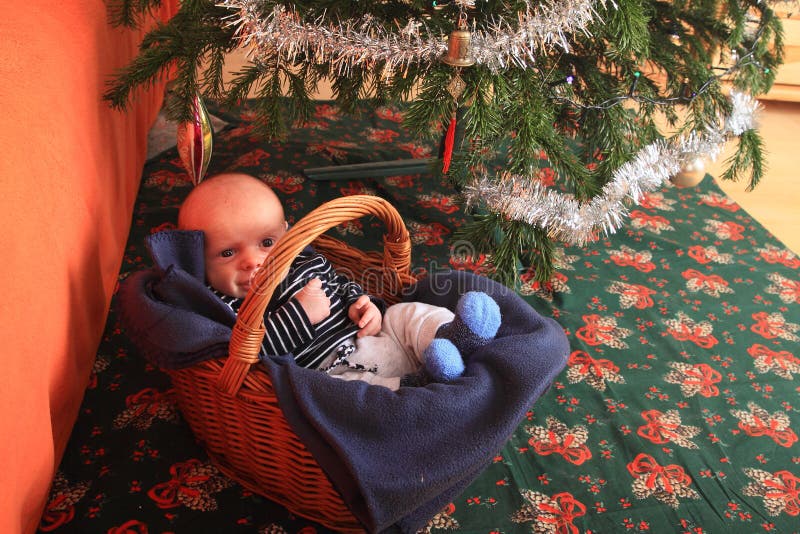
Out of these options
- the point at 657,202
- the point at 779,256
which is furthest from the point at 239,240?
the point at 779,256

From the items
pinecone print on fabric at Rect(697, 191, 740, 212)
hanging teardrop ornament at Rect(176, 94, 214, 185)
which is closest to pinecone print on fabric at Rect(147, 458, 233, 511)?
hanging teardrop ornament at Rect(176, 94, 214, 185)

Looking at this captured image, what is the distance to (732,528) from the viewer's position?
1027mm

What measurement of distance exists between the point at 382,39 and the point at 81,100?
536 mm

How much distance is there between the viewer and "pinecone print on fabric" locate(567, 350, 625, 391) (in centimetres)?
128

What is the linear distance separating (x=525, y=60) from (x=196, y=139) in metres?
0.66

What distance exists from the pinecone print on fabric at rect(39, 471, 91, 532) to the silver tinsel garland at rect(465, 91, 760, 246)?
2.72 ft

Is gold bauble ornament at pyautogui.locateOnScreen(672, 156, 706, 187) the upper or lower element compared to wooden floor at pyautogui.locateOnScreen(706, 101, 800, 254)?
upper

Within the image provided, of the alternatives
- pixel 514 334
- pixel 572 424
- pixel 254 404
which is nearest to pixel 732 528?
pixel 572 424

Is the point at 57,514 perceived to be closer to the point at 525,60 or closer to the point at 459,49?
the point at 459,49

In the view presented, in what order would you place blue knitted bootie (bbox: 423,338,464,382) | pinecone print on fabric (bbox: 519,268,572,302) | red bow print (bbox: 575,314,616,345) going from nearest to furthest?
blue knitted bootie (bbox: 423,338,464,382) → red bow print (bbox: 575,314,616,345) → pinecone print on fabric (bbox: 519,268,572,302)

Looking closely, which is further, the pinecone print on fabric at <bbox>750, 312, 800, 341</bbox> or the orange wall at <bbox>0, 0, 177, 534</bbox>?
the pinecone print on fabric at <bbox>750, 312, 800, 341</bbox>

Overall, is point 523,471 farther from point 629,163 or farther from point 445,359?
point 629,163

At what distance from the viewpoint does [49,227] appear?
91 centimetres

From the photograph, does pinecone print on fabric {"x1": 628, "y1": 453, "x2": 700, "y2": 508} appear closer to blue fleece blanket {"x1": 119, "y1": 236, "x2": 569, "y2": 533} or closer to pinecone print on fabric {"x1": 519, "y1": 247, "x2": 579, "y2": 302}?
blue fleece blanket {"x1": 119, "y1": 236, "x2": 569, "y2": 533}
